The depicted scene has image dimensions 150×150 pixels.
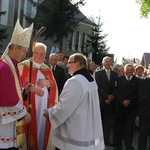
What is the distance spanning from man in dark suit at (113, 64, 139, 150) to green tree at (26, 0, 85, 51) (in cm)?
2023

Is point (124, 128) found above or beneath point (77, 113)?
beneath

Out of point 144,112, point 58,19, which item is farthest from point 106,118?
point 58,19

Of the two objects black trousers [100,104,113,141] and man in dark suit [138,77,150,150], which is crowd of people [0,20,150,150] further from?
black trousers [100,104,113,141]

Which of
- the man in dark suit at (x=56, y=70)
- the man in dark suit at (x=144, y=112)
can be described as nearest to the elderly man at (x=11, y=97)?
the man in dark suit at (x=144, y=112)

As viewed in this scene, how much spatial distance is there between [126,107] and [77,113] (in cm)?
334

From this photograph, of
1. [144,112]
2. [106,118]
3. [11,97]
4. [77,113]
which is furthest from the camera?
[106,118]

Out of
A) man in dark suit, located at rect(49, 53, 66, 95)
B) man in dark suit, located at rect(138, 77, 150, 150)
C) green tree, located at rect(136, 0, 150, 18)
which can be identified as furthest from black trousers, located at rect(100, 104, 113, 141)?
green tree, located at rect(136, 0, 150, 18)

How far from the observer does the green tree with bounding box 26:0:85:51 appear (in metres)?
27.4

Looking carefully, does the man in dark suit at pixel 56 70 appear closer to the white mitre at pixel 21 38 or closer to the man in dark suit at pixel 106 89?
the man in dark suit at pixel 106 89

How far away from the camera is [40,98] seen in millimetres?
5547

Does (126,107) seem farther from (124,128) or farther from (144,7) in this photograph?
(144,7)

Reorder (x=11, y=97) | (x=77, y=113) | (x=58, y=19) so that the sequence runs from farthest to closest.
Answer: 1. (x=58, y=19)
2. (x=77, y=113)
3. (x=11, y=97)

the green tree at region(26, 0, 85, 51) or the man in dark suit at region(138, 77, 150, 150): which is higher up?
the green tree at region(26, 0, 85, 51)

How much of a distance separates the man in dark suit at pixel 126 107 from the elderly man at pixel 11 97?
3.65m
